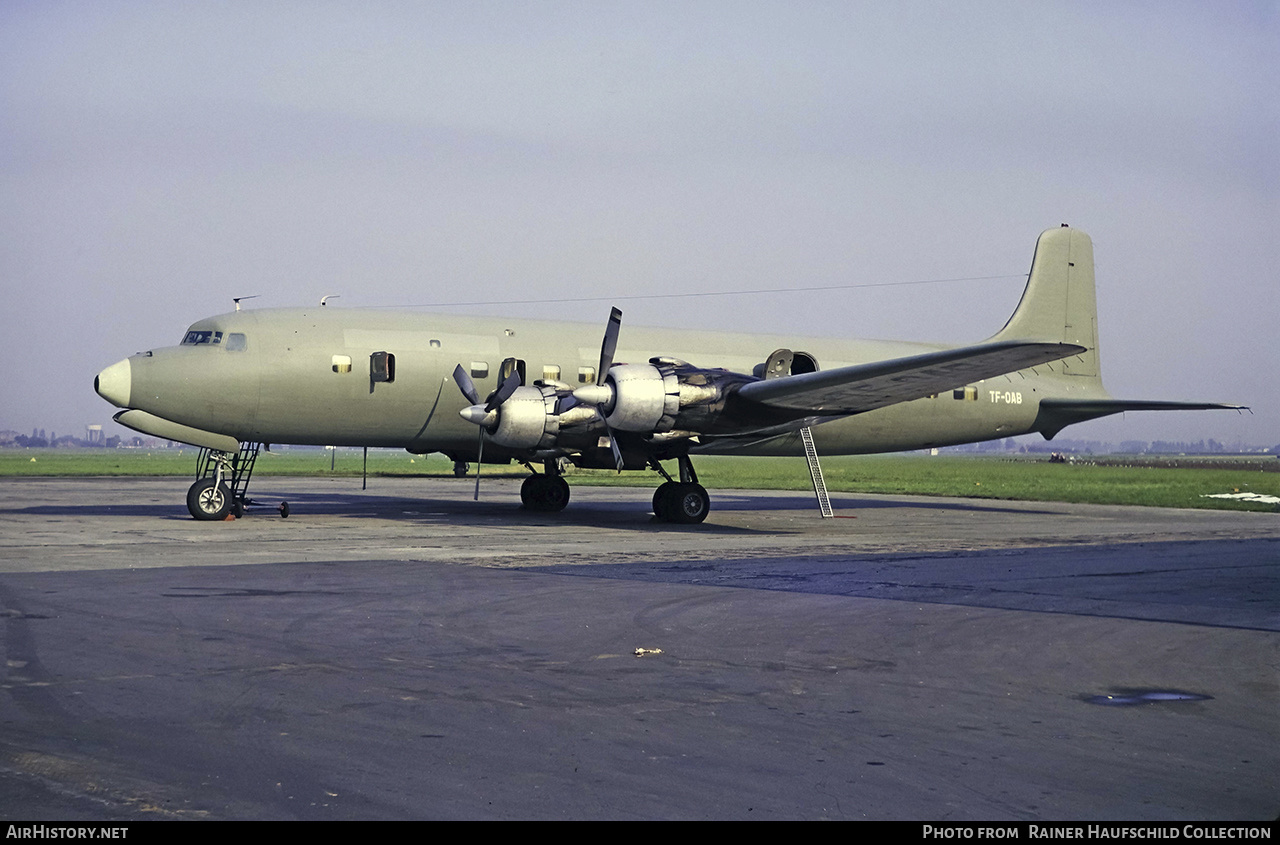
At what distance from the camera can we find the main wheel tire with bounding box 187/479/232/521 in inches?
835

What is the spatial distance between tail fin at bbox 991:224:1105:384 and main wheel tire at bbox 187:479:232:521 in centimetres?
1970

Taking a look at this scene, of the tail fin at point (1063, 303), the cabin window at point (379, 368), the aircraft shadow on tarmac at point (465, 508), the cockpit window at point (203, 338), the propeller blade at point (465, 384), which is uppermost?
the tail fin at point (1063, 303)

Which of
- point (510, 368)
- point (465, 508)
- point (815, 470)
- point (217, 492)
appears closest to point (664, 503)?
point (815, 470)

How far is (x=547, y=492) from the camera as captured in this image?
25.6 metres

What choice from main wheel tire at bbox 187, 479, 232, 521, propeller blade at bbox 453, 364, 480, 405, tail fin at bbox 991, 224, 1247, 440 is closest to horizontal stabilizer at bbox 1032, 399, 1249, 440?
tail fin at bbox 991, 224, 1247, 440

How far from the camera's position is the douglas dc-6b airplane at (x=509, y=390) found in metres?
20.2

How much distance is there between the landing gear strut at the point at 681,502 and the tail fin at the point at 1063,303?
38.9ft

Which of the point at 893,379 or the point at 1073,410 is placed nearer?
→ the point at 893,379

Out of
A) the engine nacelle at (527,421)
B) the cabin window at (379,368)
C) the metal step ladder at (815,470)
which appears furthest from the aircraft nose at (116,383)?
the metal step ladder at (815,470)

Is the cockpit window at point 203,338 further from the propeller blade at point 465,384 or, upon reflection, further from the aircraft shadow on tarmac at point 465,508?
the propeller blade at point 465,384

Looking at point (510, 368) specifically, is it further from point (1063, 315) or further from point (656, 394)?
point (1063, 315)

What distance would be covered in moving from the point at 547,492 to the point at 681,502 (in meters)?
4.62
